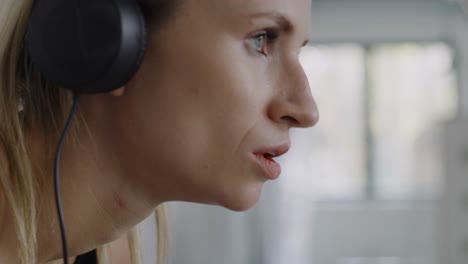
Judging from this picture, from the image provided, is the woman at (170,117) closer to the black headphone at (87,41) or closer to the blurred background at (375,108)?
the black headphone at (87,41)

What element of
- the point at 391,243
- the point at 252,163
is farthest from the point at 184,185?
the point at 391,243

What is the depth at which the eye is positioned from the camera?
2.23 feet

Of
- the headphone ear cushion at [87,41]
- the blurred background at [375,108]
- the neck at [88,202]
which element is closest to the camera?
the headphone ear cushion at [87,41]

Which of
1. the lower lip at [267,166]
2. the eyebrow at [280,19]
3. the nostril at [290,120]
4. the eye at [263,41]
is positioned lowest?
the lower lip at [267,166]

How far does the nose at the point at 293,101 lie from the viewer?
0.68 m

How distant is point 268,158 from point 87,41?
0.22 m

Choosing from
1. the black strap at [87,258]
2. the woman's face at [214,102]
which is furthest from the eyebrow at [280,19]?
the black strap at [87,258]

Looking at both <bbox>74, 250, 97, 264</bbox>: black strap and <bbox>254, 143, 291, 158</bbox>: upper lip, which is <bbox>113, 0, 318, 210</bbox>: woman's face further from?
<bbox>74, 250, 97, 264</bbox>: black strap

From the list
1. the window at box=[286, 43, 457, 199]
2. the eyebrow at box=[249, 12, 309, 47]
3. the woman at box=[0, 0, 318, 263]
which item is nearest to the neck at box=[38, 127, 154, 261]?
the woman at box=[0, 0, 318, 263]

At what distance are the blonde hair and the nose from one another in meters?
0.14

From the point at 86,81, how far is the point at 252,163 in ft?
0.61

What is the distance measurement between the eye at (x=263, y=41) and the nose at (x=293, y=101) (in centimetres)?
3

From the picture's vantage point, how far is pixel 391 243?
21.7ft

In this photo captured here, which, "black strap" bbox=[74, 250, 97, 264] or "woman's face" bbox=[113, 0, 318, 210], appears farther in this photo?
"black strap" bbox=[74, 250, 97, 264]
